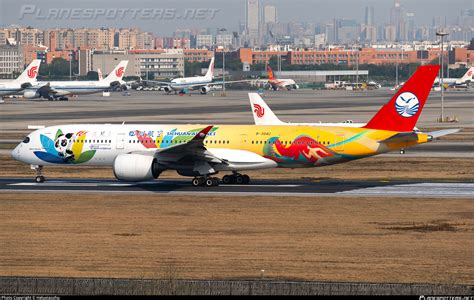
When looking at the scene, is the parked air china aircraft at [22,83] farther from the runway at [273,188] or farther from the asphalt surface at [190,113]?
the runway at [273,188]

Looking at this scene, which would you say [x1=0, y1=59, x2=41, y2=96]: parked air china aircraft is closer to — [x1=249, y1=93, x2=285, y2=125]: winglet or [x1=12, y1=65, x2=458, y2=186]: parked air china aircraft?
[x1=249, y1=93, x2=285, y2=125]: winglet

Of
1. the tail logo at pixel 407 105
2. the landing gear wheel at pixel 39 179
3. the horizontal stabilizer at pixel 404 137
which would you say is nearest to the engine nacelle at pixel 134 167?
the landing gear wheel at pixel 39 179

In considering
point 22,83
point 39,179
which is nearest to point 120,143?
point 39,179

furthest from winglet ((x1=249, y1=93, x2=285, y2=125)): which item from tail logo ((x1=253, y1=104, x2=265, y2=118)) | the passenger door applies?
the passenger door

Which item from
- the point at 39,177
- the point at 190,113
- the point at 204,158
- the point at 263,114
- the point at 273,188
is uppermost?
the point at 263,114

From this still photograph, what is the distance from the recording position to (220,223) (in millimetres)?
45094

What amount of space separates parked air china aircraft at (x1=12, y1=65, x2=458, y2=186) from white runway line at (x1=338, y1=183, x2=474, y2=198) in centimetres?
214

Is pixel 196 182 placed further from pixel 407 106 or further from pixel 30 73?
pixel 30 73

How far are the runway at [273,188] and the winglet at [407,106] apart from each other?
356cm

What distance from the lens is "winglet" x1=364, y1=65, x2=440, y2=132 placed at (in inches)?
2194

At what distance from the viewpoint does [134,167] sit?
55.0 meters

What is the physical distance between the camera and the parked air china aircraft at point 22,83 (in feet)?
614

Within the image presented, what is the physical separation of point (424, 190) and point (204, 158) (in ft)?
40.0

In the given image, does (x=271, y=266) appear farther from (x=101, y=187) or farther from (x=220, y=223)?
(x=101, y=187)
